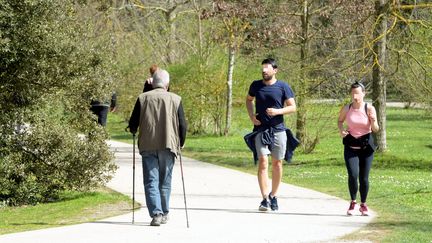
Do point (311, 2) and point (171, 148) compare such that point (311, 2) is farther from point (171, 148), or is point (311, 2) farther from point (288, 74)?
point (171, 148)

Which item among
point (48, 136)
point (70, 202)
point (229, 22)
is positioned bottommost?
point (70, 202)

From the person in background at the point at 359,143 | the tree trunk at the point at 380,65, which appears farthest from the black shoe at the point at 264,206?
the tree trunk at the point at 380,65

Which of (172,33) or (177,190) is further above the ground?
(172,33)

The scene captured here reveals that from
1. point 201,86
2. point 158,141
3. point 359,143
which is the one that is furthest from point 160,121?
point 201,86

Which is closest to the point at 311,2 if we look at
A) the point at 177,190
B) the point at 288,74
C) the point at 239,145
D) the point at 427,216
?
the point at 288,74

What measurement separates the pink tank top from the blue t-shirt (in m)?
0.83

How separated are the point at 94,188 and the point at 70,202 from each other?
3.15 ft

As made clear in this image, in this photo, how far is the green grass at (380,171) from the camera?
11.1 meters

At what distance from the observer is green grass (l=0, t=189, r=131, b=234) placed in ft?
39.1

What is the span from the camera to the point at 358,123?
489 inches

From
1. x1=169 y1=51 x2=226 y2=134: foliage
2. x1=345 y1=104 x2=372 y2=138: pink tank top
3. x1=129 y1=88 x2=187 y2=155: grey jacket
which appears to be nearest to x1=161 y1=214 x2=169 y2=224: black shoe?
x1=129 y1=88 x2=187 y2=155: grey jacket

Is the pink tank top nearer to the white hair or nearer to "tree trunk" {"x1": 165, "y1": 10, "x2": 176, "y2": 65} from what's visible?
the white hair

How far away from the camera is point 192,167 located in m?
20.5

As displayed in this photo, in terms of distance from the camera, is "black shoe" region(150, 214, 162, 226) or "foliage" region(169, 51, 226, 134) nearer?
"black shoe" region(150, 214, 162, 226)
